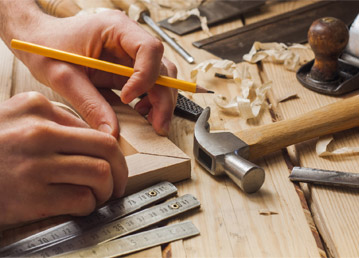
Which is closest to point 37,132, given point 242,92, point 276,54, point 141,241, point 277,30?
point 141,241

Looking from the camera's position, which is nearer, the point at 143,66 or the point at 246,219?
the point at 246,219

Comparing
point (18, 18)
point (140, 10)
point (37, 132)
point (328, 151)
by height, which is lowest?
point (140, 10)

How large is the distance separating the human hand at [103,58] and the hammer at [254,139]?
5.9 inches

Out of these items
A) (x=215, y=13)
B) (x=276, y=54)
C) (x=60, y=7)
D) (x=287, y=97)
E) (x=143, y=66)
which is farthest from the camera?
(x=215, y=13)

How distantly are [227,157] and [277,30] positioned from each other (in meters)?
1.03

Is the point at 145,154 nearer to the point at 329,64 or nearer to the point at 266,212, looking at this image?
the point at 266,212

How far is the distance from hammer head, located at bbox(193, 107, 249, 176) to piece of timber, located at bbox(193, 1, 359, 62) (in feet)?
2.15

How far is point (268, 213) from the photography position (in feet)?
3.56

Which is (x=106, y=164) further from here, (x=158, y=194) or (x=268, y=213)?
(x=268, y=213)

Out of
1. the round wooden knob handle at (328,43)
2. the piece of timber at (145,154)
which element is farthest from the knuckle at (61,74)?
the round wooden knob handle at (328,43)

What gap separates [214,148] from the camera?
1.18 m

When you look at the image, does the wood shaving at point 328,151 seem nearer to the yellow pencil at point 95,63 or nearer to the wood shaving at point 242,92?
the wood shaving at point 242,92

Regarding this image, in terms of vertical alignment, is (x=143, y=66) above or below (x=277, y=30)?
above

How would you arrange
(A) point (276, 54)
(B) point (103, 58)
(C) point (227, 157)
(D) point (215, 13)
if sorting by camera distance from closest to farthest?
(C) point (227, 157)
(B) point (103, 58)
(A) point (276, 54)
(D) point (215, 13)
